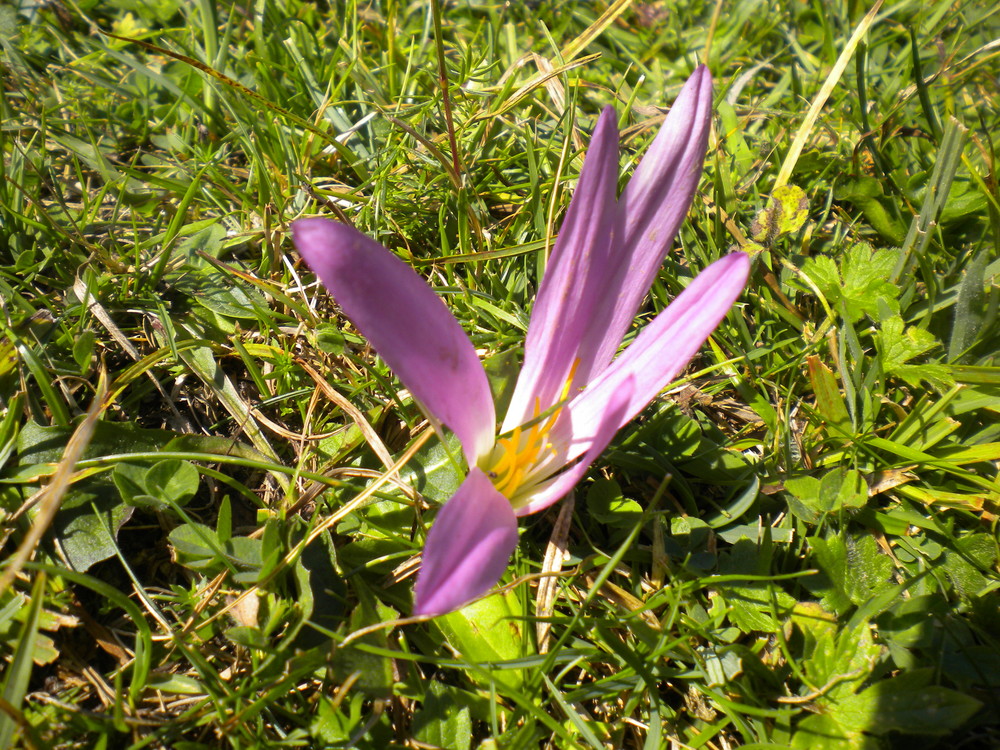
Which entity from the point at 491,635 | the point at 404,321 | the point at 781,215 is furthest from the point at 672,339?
the point at 781,215

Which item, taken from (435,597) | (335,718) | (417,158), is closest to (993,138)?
(417,158)

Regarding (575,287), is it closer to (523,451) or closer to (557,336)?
(557,336)

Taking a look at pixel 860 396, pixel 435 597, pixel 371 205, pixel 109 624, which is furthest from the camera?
pixel 371 205

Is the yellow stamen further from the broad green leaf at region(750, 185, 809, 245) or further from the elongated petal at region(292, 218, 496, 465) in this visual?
the broad green leaf at region(750, 185, 809, 245)

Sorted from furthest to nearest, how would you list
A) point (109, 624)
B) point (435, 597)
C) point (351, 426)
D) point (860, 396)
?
1. point (860, 396)
2. point (351, 426)
3. point (109, 624)
4. point (435, 597)

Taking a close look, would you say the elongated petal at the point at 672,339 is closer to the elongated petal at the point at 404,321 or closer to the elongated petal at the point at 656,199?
the elongated petal at the point at 656,199

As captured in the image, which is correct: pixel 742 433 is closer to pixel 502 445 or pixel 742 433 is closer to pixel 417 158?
pixel 502 445
